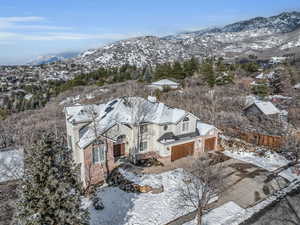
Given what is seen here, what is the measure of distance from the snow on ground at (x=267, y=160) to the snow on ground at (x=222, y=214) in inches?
288

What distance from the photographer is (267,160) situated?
2358cm

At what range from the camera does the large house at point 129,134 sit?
2050cm

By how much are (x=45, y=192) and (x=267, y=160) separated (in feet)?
72.1

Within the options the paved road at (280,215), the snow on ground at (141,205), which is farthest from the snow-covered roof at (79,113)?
the paved road at (280,215)

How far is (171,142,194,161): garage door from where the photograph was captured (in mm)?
23219

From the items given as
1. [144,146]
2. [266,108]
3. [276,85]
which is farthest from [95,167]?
[276,85]

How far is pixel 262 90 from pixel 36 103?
71096mm

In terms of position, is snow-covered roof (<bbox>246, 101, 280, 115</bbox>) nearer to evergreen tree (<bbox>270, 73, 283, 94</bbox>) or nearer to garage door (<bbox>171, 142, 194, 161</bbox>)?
garage door (<bbox>171, 142, 194, 161</bbox>)

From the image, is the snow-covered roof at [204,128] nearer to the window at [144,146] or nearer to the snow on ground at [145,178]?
the window at [144,146]

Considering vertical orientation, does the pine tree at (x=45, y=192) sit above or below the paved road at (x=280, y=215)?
above

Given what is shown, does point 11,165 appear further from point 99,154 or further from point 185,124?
point 185,124

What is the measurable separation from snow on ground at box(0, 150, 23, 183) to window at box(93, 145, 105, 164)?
247 inches

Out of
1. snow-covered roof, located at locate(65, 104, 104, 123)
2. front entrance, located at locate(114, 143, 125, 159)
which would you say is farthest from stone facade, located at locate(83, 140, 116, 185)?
snow-covered roof, located at locate(65, 104, 104, 123)

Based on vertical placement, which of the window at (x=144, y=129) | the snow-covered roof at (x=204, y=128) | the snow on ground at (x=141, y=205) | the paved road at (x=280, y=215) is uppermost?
the window at (x=144, y=129)
